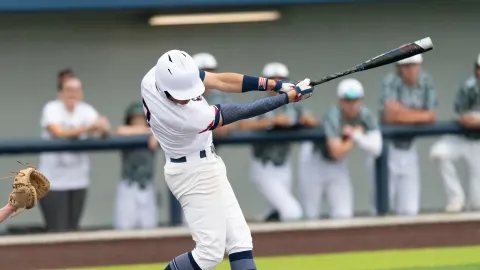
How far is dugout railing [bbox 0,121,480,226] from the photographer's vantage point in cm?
839

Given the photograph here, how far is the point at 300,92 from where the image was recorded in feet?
19.2

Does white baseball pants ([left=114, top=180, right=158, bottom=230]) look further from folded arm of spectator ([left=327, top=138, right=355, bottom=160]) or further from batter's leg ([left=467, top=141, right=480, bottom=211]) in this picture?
batter's leg ([left=467, top=141, right=480, bottom=211])

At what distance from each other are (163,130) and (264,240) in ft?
8.87

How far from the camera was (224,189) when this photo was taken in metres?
5.98

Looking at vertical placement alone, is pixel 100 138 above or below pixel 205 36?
below

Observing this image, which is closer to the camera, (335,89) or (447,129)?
(447,129)

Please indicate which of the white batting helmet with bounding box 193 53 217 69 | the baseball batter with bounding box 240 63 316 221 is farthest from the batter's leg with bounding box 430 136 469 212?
the white batting helmet with bounding box 193 53 217 69

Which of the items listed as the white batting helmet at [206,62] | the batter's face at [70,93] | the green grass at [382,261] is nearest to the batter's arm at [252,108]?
the green grass at [382,261]

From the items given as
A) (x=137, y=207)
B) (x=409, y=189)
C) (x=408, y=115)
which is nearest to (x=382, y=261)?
(x=409, y=189)

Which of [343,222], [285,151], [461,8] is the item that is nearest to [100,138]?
[285,151]

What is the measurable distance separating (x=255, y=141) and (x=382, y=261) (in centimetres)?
153

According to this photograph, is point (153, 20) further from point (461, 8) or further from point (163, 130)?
point (163, 130)

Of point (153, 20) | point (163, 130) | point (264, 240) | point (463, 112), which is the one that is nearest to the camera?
point (163, 130)

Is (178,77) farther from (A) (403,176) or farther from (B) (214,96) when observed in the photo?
(A) (403,176)
